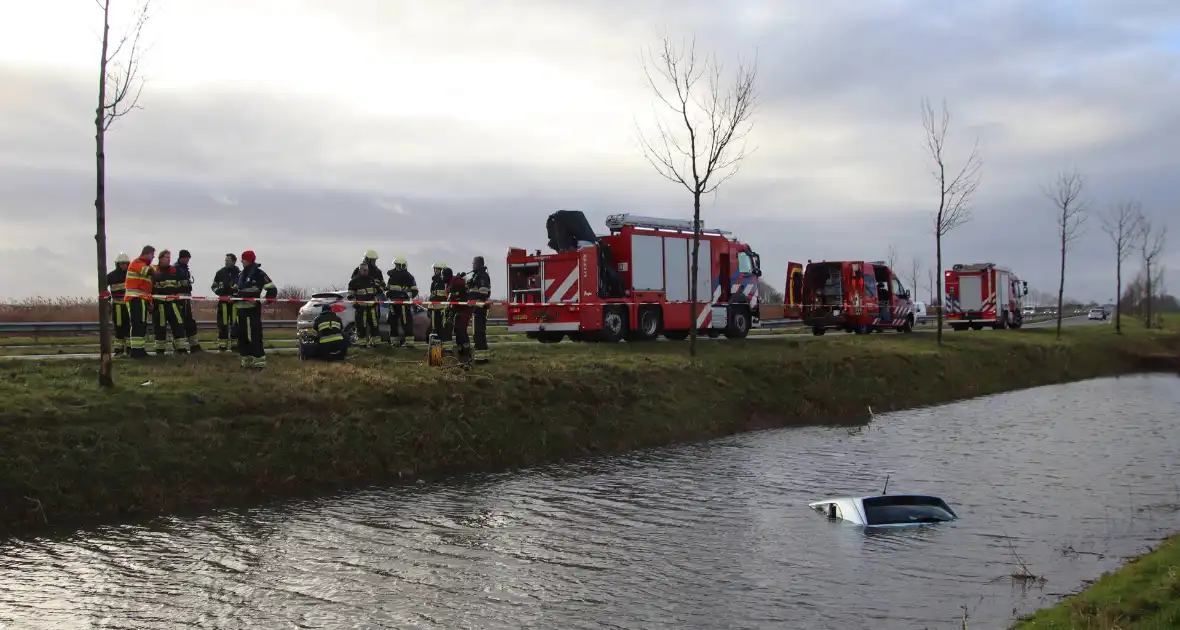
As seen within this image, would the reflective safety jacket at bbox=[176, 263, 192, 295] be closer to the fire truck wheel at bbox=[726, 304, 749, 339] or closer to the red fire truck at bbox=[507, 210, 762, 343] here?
the red fire truck at bbox=[507, 210, 762, 343]

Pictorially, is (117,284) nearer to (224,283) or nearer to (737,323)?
(224,283)

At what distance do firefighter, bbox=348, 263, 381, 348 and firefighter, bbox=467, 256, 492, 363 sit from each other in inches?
86.0

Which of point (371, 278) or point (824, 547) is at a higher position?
point (371, 278)

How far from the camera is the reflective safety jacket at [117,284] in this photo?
1602 centimetres

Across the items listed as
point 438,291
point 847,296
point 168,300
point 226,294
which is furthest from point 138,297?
point 847,296

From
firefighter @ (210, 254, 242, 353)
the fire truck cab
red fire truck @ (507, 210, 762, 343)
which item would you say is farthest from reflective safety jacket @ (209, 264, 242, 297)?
the fire truck cab

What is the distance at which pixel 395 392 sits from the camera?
1360 centimetres

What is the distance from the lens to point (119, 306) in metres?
15.9

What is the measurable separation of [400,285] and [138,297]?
204 inches

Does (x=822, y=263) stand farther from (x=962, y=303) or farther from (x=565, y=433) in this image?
(x=565, y=433)

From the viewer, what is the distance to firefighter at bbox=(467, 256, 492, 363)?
16188 millimetres

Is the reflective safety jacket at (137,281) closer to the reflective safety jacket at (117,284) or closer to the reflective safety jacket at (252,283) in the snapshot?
the reflective safety jacket at (117,284)

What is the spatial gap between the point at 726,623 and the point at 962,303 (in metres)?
37.3

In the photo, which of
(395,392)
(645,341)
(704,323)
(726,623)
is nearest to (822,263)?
(704,323)
